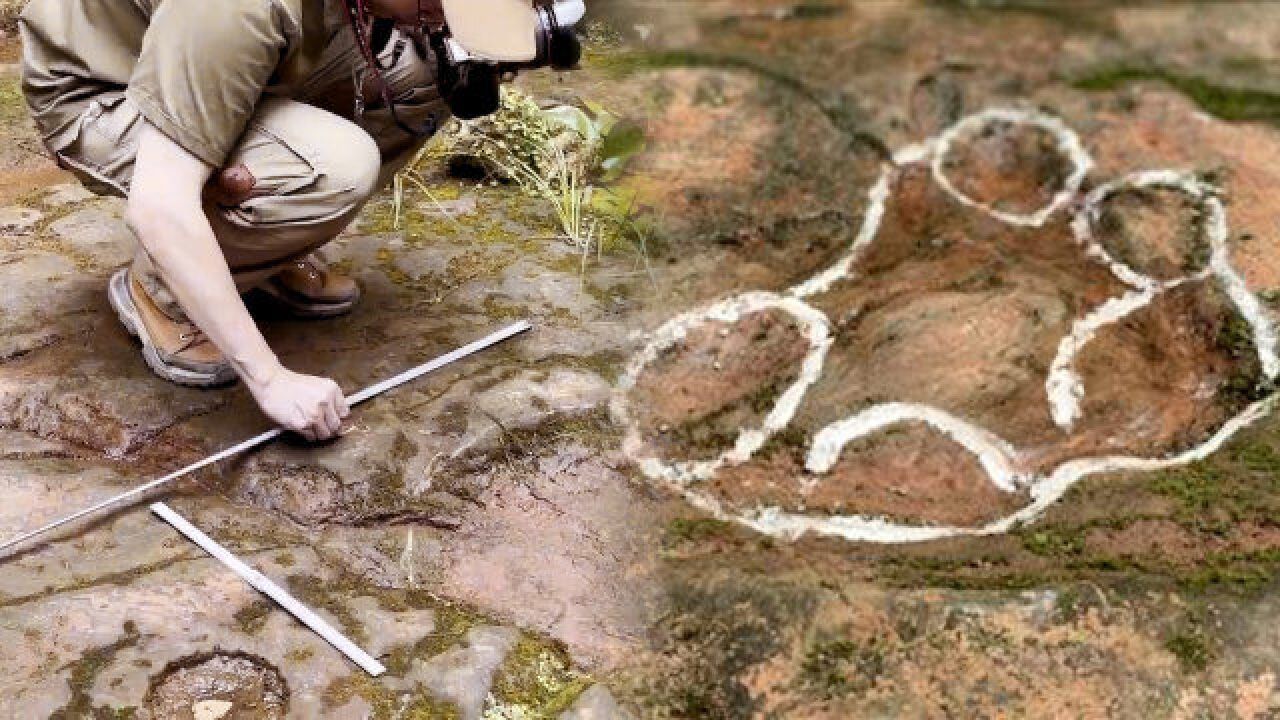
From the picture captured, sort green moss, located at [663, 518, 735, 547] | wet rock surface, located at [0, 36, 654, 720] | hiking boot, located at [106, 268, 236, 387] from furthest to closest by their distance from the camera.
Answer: hiking boot, located at [106, 268, 236, 387], green moss, located at [663, 518, 735, 547], wet rock surface, located at [0, 36, 654, 720]

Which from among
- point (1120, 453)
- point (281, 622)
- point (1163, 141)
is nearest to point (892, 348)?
point (1120, 453)

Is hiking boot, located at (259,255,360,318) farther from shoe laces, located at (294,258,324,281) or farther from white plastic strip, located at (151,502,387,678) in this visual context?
white plastic strip, located at (151,502,387,678)

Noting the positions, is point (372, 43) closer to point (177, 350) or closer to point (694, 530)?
point (177, 350)

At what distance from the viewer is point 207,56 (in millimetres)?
2615

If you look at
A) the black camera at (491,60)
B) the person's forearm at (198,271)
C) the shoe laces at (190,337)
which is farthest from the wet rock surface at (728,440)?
the black camera at (491,60)

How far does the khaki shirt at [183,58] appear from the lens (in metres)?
2.61

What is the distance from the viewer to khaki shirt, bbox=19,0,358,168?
261 centimetres

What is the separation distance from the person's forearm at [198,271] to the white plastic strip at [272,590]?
36 cm

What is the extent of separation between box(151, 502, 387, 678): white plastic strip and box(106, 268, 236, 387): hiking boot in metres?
0.42

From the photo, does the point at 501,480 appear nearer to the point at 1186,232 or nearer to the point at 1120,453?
the point at 1120,453

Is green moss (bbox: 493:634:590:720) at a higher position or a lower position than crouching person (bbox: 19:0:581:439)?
lower

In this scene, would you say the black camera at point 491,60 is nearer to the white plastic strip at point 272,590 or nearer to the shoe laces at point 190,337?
the shoe laces at point 190,337

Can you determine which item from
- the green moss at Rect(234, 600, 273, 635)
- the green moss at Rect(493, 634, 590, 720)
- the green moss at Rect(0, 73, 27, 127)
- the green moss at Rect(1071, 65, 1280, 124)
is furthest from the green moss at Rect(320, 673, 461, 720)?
the green moss at Rect(1071, 65, 1280, 124)

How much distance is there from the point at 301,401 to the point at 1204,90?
10.4ft
